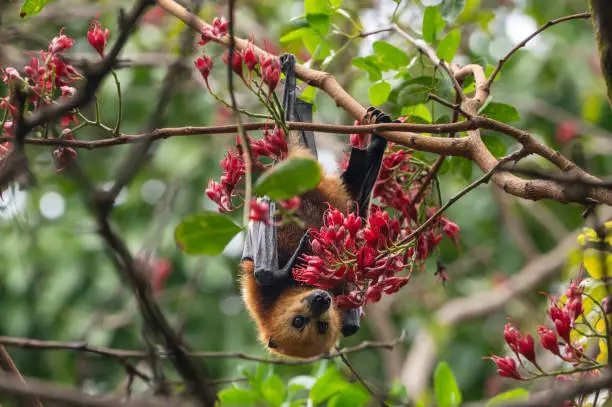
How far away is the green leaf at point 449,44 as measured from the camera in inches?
135

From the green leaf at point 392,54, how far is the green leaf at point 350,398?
A: 5.44 ft

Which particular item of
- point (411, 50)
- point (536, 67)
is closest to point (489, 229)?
point (536, 67)

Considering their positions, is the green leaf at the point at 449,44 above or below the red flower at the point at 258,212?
above

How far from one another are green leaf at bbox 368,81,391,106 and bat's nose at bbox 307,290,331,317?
140 centimetres

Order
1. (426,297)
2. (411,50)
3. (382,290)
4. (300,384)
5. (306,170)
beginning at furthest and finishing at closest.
Answer: (426,297) < (411,50) < (300,384) < (382,290) < (306,170)

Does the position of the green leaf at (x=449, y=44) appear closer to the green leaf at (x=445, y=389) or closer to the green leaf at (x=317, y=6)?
the green leaf at (x=317, y=6)

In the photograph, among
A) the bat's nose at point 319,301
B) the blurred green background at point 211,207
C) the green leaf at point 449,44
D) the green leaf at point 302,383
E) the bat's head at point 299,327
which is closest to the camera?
the green leaf at point 449,44

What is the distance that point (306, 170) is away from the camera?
83.7 inches

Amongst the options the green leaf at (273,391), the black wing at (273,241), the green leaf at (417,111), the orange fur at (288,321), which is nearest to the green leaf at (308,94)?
the black wing at (273,241)

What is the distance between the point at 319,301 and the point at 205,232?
2419mm

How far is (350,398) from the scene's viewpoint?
3652mm

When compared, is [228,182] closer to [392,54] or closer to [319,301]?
[392,54]

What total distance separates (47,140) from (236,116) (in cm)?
83

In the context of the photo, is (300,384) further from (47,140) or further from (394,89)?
(47,140)
